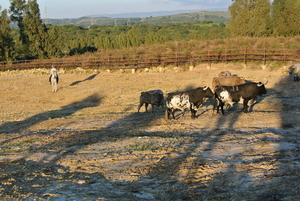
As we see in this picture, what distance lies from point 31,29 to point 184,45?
23.1m

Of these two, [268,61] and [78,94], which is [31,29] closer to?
[78,94]

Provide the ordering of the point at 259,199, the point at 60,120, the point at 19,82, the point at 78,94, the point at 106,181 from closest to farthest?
the point at 259,199 → the point at 106,181 → the point at 60,120 → the point at 78,94 → the point at 19,82

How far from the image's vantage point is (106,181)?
802 cm

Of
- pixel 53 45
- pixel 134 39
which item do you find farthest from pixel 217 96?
pixel 134 39

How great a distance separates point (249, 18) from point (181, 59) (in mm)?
27972

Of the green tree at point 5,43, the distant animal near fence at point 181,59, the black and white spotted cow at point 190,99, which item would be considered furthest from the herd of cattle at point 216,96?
the green tree at point 5,43

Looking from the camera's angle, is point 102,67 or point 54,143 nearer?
point 54,143

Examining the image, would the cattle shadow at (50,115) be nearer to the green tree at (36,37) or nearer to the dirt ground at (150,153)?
the dirt ground at (150,153)

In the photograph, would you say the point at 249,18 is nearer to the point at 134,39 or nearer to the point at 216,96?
the point at 134,39

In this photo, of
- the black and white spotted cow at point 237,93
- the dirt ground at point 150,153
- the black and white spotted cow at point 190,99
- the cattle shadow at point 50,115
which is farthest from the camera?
the cattle shadow at point 50,115

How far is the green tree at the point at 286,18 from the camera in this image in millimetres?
57750

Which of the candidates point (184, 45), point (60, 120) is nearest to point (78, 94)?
point (60, 120)

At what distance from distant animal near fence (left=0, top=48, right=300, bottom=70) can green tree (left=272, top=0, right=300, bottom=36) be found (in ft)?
86.1

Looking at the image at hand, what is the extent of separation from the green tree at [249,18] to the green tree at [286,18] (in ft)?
4.77
